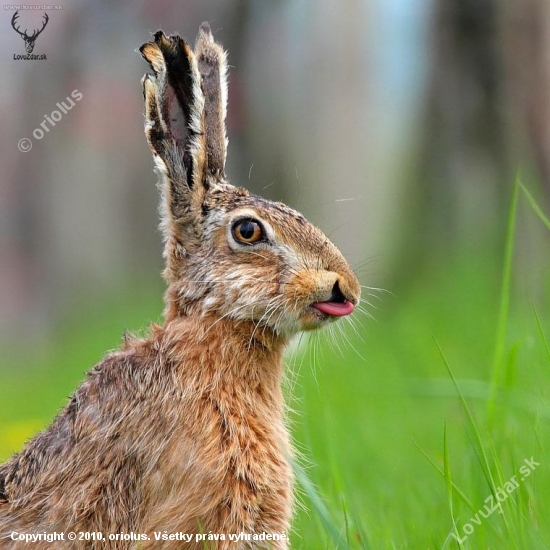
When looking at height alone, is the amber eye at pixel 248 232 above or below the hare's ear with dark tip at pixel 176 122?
below

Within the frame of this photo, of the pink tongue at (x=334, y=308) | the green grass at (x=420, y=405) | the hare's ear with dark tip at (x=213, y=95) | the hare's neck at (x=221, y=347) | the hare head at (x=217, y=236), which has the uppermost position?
the hare's ear with dark tip at (x=213, y=95)

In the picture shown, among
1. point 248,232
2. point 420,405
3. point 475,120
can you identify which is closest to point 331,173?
point 475,120

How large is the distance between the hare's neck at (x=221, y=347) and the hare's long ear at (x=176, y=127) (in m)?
0.48

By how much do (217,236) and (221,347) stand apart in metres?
0.52

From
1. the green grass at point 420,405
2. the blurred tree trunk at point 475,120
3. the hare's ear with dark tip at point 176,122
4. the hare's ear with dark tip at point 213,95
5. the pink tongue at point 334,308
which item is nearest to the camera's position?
the green grass at point 420,405

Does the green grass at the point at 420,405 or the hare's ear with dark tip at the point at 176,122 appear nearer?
the green grass at the point at 420,405

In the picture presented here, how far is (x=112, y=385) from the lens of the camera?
4.04 metres

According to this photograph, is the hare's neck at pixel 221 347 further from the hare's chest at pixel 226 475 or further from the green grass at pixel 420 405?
the green grass at pixel 420 405

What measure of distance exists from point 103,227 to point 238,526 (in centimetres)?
1458

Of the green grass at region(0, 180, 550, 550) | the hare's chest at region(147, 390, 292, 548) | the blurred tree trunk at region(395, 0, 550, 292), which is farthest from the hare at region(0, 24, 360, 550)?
the blurred tree trunk at region(395, 0, 550, 292)

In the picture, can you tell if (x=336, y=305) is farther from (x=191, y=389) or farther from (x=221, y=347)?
(x=191, y=389)

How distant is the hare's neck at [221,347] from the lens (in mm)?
3984

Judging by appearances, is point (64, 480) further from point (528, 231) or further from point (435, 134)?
point (435, 134)

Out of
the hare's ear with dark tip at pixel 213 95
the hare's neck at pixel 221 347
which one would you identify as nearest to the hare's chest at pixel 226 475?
the hare's neck at pixel 221 347
